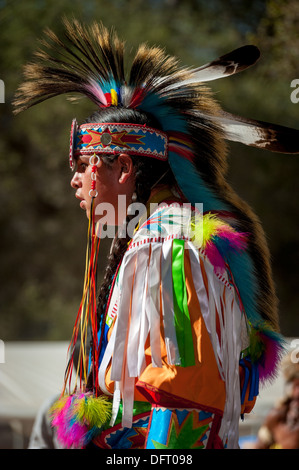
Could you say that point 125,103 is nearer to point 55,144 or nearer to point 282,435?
point 282,435

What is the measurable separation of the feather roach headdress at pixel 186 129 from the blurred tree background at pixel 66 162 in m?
3.53

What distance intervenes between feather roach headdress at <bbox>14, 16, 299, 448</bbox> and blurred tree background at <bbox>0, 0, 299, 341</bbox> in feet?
11.6

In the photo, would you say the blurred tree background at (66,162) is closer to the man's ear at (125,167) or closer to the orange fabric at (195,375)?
the man's ear at (125,167)

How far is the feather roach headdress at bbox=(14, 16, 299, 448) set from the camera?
1729mm

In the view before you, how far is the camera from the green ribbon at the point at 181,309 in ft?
4.59

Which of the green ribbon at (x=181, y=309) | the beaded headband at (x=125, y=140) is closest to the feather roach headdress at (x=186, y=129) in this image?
the beaded headband at (x=125, y=140)

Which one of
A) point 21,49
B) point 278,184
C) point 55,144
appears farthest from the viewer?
point 55,144

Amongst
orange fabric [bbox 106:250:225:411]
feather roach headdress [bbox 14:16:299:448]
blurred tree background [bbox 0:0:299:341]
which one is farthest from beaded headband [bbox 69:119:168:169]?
blurred tree background [bbox 0:0:299:341]

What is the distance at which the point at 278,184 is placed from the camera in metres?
11.4

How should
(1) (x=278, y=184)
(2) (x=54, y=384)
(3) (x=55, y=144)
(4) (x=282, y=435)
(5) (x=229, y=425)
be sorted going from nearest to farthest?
1. (5) (x=229, y=425)
2. (4) (x=282, y=435)
3. (2) (x=54, y=384)
4. (1) (x=278, y=184)
5. (3) (x=55, y=144)

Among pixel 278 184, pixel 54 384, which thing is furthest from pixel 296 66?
pixel 278 184

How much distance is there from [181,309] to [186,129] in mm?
587

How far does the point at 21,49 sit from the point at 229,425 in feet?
27.7

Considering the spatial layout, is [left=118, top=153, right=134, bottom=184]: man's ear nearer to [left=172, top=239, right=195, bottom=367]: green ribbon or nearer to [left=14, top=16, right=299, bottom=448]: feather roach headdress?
[left=14, top=16, right=299, bottom=448]: feather roach headdress
